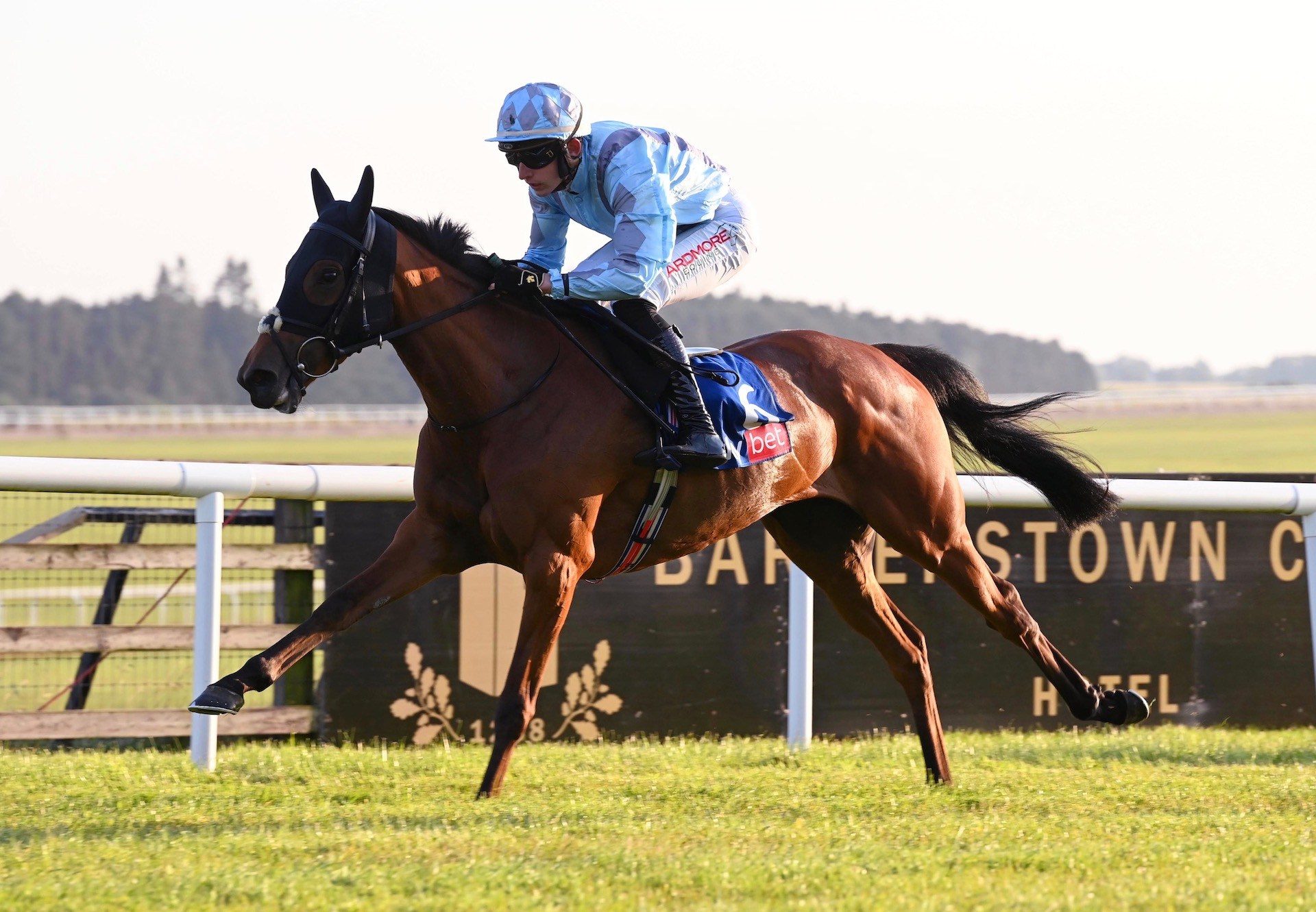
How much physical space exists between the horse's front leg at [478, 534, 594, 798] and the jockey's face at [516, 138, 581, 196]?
1.11 metres

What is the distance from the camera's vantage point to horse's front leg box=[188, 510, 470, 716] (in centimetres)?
385

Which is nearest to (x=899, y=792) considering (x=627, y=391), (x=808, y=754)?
(x=808, y=754)

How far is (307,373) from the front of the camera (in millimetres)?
3861

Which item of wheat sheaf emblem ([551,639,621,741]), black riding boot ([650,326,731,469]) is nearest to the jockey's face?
black riding boot ([650,326,731,469])

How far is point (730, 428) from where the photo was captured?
4410 millimetres

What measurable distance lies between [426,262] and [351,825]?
1.61m

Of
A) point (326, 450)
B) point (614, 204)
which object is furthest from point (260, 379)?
point (326, 450)

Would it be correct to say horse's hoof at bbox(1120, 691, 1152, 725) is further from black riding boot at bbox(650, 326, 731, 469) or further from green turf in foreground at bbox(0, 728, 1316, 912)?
black riding boot at bbox(650, 326, 731, 469)

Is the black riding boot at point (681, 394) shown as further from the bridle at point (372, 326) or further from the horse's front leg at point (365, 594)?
the horse's front leg at point (365, 594)

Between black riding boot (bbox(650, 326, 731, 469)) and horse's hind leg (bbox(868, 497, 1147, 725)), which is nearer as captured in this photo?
black riding boot (bbox(650, 326, 731, 469))

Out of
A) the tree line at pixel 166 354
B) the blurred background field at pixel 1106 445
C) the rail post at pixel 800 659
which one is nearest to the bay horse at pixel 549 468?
the rail post at pixel 800 659

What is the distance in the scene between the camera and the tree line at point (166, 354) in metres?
72.2

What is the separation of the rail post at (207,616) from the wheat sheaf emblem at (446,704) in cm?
84

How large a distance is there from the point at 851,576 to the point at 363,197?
211 cm
